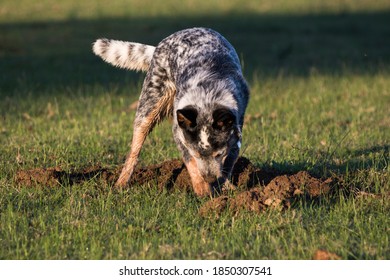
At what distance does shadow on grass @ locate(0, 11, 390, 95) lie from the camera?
1608 centimetres

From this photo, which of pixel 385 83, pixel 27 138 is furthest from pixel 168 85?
pixel 385 83

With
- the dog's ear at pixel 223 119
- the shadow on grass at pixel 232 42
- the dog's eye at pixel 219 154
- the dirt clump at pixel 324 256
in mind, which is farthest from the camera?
the shadow on grass at pixel 232 42

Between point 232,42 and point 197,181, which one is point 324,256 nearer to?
point 197,181

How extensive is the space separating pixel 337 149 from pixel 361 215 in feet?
9.43

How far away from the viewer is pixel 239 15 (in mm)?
24594

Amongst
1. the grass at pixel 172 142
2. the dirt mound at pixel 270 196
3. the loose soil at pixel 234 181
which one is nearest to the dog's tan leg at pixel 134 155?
the loose soil at pixel 234 181

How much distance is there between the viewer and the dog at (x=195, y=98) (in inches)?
297

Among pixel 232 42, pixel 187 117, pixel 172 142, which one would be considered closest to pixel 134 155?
pixel 187 117

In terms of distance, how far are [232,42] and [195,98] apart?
41.0 ft

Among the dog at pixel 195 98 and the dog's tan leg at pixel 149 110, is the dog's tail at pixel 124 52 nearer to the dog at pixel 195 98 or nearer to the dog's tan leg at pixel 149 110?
the dog at pixel 195 98

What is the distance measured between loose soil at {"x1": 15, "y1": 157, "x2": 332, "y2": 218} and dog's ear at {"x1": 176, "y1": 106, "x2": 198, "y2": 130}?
75cm

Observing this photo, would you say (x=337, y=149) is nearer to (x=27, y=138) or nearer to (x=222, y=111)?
(x=222, y=111)

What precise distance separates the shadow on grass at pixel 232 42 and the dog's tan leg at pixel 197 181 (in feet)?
22.7

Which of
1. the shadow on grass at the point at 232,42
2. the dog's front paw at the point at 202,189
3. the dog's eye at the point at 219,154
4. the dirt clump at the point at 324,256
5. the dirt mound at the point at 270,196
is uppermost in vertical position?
the dog's eye at the point at 219,154
